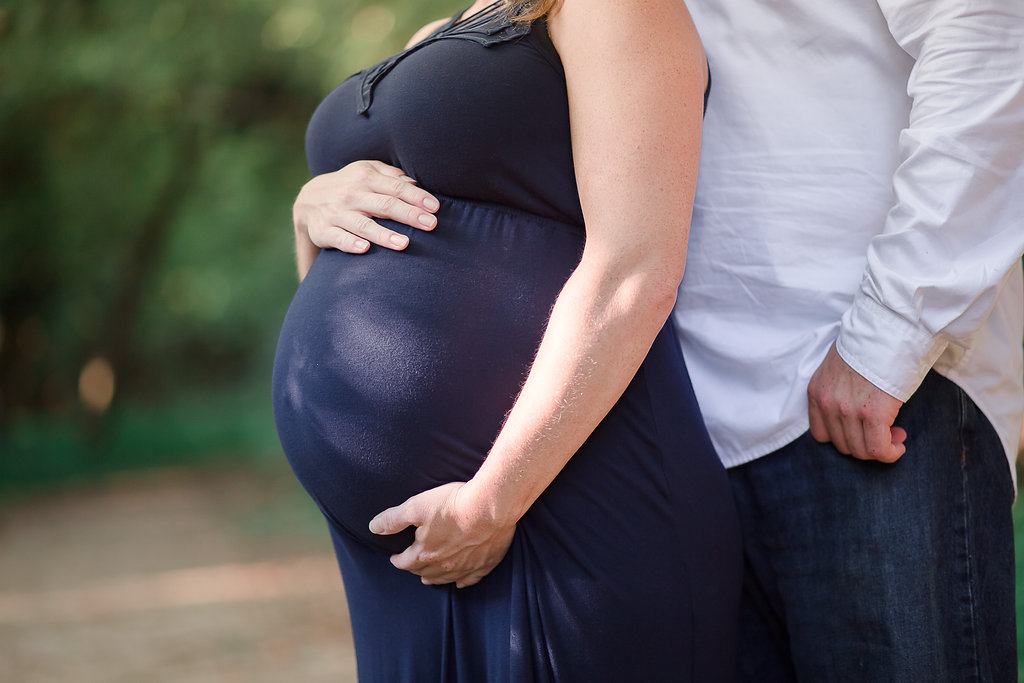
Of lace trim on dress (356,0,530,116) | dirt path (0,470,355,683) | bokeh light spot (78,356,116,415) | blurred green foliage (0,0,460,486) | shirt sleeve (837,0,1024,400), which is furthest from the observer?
bokeh light spot (78,356,116,415)

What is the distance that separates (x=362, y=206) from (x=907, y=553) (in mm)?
900

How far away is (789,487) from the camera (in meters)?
1.32

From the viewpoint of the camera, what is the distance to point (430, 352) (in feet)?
4.17

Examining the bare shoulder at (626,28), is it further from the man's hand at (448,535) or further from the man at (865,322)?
the man's hand at (448,535)

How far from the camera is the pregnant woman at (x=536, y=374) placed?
3.81 ft

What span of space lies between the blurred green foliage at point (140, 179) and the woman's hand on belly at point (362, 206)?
11.5 ft

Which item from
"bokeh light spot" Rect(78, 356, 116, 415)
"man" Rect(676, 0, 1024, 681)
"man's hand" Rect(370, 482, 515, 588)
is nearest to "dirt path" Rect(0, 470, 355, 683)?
"bokeh light spot" Rect(78, 356, 116, 415)

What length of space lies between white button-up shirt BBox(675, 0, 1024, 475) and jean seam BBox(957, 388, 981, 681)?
0.05 m

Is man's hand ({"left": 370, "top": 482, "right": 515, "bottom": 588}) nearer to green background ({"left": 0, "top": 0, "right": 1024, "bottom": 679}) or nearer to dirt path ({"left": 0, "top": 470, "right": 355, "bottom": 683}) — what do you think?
dirt path ({"left": 0, "top": 470, "right": 355, "bottom": 683})

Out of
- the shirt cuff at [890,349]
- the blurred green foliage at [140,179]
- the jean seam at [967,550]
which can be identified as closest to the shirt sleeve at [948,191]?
the shirt cuff at [890,349]

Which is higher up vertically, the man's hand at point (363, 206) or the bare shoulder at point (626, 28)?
the bare shoulder at point (626, 28)

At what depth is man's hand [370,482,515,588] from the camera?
121cm

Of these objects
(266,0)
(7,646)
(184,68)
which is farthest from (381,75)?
(184,68)

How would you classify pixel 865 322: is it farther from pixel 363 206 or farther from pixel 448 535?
pixel 363 206
